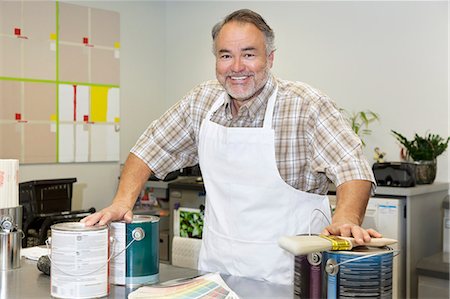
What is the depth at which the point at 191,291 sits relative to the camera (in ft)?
4.37

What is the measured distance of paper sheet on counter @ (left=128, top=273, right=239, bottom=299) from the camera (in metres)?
1.32

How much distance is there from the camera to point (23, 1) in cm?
432

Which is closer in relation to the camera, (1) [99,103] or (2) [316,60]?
(2) [316,60]

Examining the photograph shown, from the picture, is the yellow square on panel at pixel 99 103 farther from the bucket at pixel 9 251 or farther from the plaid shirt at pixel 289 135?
the bucket at pixel 9 251

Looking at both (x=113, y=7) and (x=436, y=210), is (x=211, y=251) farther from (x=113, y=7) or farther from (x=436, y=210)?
(x=113, y=7)

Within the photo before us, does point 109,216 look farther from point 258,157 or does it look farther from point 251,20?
point 251,20

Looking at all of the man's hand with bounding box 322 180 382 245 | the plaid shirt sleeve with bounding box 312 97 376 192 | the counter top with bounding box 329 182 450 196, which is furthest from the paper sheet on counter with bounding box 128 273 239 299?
the counter top with bounding box 329 182 450 196

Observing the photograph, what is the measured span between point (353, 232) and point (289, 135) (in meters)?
0.56

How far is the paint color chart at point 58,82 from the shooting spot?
426 centimetres

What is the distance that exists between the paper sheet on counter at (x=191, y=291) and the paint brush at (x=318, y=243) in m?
0.21

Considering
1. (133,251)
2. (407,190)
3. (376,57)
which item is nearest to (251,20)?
(133,251)

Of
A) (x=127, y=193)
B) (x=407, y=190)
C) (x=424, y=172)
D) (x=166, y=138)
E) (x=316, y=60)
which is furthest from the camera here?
(x=316, y=60)

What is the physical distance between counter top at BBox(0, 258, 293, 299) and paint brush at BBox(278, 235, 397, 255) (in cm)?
28

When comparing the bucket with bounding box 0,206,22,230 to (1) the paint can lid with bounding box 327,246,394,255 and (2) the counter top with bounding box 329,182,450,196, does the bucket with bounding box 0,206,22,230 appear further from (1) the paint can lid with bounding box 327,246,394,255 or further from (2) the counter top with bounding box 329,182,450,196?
(2) the counter top with bounding box 329,182,450,196
